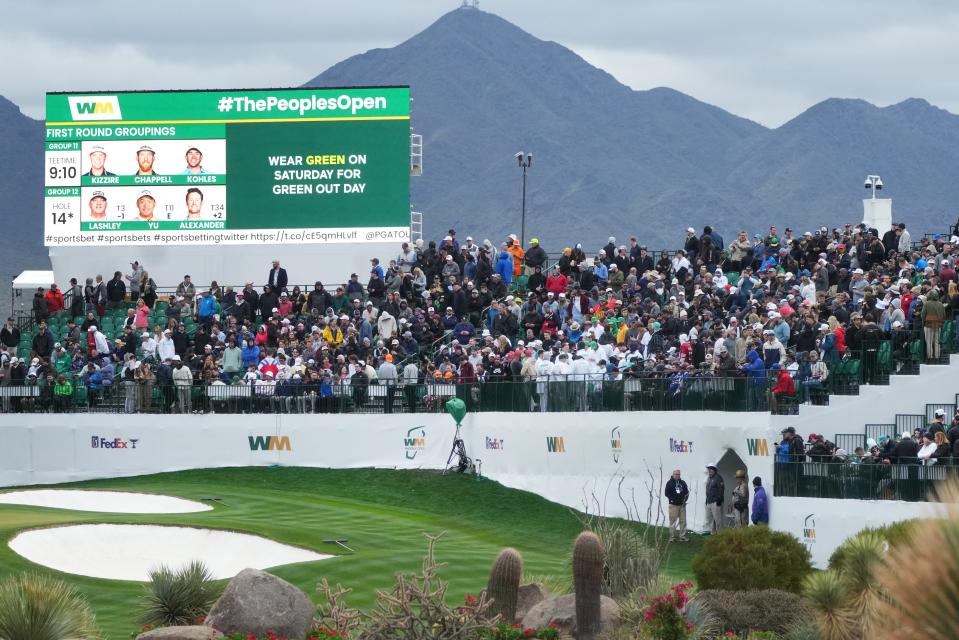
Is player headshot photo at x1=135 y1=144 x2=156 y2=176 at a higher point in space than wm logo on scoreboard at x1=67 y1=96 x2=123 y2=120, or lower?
lower

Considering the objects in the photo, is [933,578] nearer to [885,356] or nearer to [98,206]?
[885,356]

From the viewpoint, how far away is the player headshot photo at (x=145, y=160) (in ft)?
167

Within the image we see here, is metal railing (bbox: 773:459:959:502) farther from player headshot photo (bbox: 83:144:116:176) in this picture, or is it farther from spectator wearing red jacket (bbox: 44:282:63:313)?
player headshot photo (bbox: 83:144:116:176)

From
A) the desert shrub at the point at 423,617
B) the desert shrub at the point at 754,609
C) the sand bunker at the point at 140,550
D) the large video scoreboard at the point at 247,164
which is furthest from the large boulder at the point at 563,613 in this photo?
the large video scoreboard at the point at 247,164

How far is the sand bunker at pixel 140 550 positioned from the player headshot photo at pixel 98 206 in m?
21.3

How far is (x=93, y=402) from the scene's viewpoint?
4494cm

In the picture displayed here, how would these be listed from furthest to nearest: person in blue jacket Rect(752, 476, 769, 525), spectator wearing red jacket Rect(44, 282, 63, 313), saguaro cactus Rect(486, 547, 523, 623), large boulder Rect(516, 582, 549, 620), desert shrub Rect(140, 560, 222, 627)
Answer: spectator wearing red jacket Rect(44, 282, 63, 313)
person in blue jacket Rect(752, 476, 769, 525)
large boulder Rect(516, 582, 549, 620)
desert shrub Rect(140, 560, 222, 627)
saguaro cactus Rect(486, 547, 523, 623)

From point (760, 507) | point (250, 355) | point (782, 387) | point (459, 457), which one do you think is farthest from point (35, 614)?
point (250, 355)

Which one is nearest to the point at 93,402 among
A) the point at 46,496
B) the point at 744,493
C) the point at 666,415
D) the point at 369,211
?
the point at 46,496

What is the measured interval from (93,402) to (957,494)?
38576 mm

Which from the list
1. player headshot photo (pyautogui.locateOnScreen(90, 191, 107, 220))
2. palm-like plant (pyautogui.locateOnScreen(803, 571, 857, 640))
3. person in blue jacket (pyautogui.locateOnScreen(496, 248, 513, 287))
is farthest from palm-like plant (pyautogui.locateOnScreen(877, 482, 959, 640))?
player headshot photo (pyautogui.locateOnScreen(90, 191, 107, 220))

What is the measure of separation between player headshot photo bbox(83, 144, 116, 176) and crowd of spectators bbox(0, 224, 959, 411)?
3.19 meters

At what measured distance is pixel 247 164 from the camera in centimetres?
5103

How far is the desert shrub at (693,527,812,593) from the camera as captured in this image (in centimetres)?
2342
